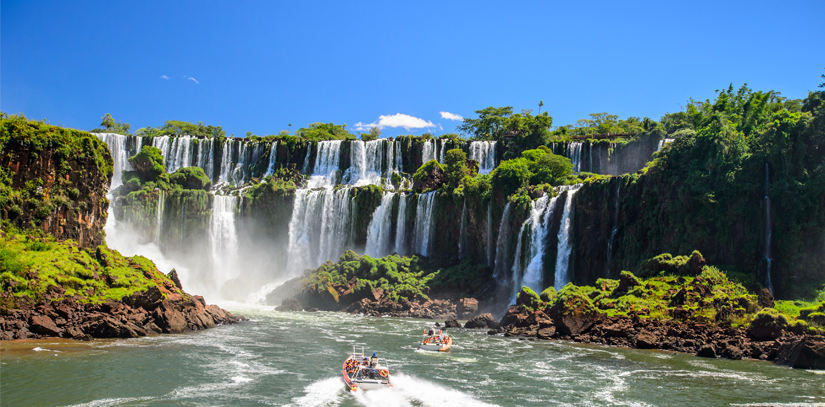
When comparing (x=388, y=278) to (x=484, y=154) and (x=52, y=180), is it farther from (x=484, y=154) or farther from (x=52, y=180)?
(x=484, y=154)

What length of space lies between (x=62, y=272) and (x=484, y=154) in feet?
166

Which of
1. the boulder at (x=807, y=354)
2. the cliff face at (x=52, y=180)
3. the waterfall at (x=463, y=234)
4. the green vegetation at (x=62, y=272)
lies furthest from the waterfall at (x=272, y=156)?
the boulder at (x=807, y=354)

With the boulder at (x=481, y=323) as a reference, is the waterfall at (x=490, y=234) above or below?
above

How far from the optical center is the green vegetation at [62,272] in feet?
92.2

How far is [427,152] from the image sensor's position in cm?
7288

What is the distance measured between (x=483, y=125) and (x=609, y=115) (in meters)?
25.3

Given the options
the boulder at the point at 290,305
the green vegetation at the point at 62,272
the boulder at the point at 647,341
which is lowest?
the boulder at the point at 290,305

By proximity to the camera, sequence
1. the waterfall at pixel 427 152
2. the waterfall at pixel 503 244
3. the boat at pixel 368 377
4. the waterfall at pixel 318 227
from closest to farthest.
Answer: the boat at pixel 368 377 → the waterfall at pixel 503 244 → the waterfall at pixel 318 227 → the waterfall at pixel 427 152

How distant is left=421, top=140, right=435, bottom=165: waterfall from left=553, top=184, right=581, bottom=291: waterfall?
30314 mm

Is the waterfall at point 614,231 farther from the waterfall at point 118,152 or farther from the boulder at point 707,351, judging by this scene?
the waterfall at point 118,152

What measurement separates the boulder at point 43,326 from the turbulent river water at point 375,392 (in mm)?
1074

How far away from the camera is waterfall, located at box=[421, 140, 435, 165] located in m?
72.7

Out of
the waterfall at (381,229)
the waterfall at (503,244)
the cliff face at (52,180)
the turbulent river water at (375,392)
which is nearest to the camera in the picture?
the turbulent river water at (375,392)

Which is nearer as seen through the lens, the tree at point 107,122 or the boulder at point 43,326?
the boulder at point 43,326
